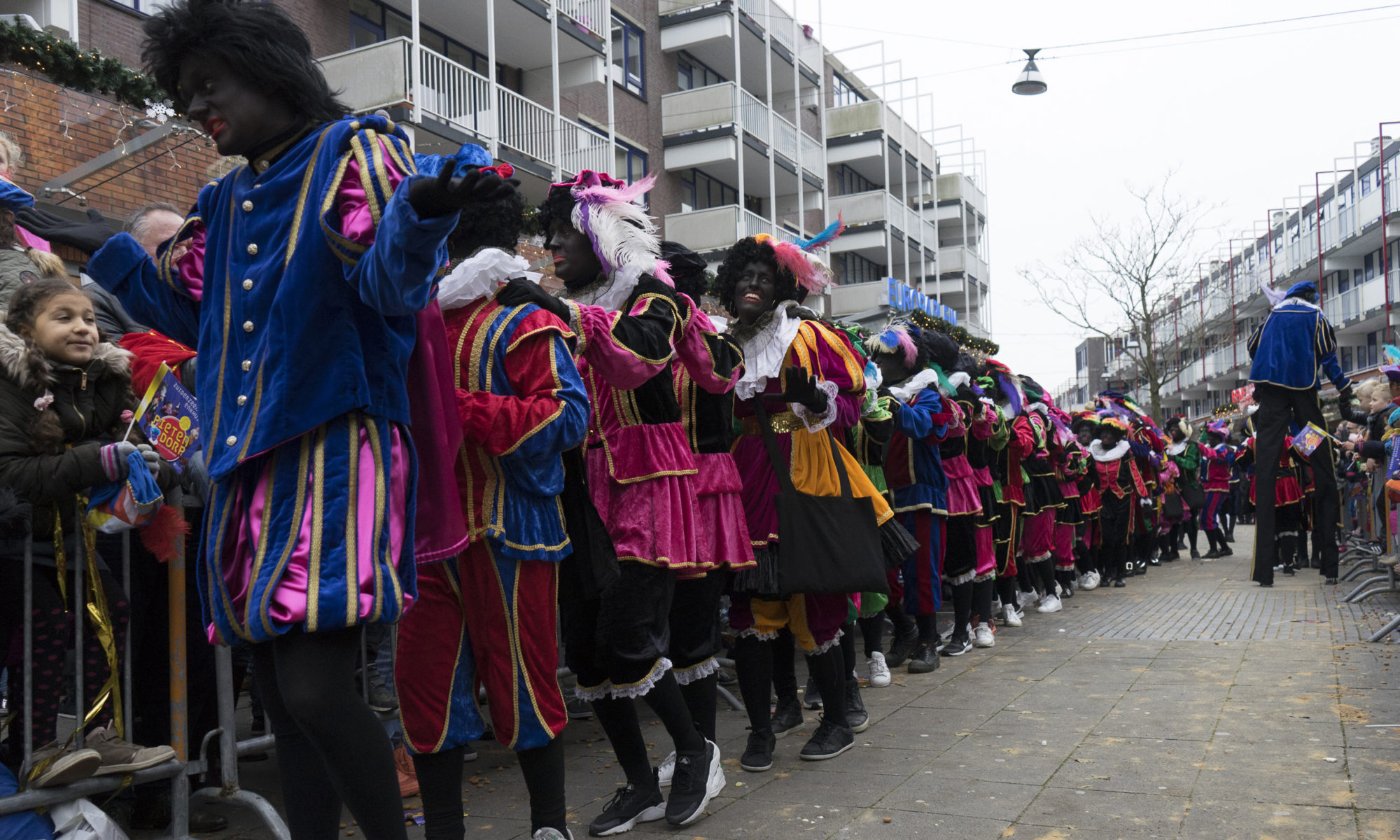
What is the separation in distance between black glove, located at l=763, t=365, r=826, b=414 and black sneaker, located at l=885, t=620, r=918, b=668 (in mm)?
3047

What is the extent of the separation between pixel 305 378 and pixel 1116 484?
41.0 feet

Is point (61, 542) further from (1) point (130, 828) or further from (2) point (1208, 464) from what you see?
(2) point (1208, 464)

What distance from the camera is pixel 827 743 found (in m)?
4.80

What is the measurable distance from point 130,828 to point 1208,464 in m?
19.4

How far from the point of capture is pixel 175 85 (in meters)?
2.55

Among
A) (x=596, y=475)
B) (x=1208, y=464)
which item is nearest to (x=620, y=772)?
(x=596, y=475)

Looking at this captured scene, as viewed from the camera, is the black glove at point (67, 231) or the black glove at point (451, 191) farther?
the black glove at point (67, 231)

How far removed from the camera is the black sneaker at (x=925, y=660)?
709 cm

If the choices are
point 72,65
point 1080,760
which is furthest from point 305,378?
point 72,65

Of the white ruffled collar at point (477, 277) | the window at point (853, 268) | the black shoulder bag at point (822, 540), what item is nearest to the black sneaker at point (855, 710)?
the black shoulder bag at point (822, 540)

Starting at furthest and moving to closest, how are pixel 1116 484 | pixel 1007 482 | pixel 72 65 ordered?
pixel 1116 484 < pixel 72 65 < pixel 1007 482

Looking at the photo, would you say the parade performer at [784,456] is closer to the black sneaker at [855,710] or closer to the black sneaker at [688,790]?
the black sneaker at [855,710]

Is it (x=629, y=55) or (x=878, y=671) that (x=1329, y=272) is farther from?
(x=878, y=671)

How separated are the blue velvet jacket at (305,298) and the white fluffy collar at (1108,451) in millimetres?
12017
